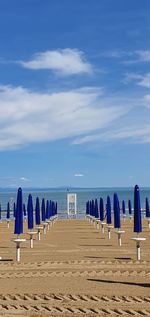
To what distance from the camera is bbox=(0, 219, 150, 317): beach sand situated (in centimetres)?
723

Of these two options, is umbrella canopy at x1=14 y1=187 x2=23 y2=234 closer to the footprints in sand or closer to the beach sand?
the beach sand

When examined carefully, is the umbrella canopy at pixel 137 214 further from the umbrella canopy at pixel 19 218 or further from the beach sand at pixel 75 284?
the umbrella canopy at pixel 19 218

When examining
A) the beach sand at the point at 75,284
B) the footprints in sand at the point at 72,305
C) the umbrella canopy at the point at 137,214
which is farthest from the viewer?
the umbrella canopy at the point at 137,214

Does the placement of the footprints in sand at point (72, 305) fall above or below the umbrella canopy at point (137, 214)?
below

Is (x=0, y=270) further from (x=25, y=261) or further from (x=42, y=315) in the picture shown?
(x=42, y=315)

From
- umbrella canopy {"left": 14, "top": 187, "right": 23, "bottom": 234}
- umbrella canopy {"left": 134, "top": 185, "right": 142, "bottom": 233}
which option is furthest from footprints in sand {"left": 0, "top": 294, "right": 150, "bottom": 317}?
umbrella canopy {"left": 134, "top": 185, "right": 142, "bottom": 233}

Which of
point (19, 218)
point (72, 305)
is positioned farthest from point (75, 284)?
point (19, 218)

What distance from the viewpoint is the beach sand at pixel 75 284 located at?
285 inches

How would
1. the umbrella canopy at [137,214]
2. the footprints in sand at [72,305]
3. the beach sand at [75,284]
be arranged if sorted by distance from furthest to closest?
the umbrella canopy at [137,214]
the beach sand at [75,284]
the footprints in sand at [72,305]

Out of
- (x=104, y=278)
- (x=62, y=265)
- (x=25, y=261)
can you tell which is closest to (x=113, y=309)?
(x=104, y=278)

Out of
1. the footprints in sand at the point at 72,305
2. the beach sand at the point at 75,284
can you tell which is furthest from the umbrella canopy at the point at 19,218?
the footprints in sand at the point at 72,305

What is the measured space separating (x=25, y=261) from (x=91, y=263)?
1735 mm

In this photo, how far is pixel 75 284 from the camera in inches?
356

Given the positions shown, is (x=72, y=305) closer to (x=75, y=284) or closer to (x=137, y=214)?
(x=75, y=284)
